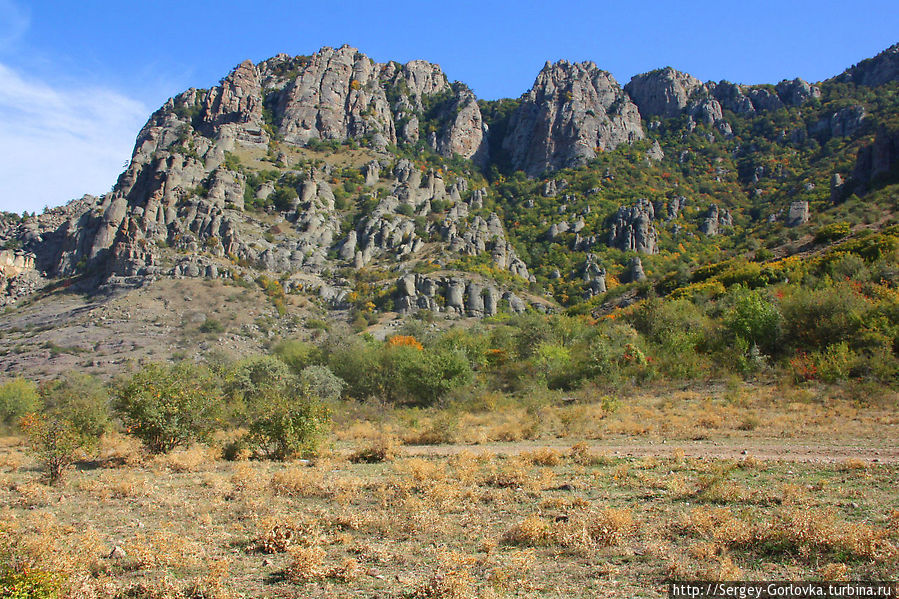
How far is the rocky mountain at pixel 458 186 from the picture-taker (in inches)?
2633

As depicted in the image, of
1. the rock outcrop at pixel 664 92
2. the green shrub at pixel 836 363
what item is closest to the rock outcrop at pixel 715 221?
the rock outcrop at pixel 664 92

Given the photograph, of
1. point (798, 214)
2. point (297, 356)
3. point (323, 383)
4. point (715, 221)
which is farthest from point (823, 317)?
point (715, 221)

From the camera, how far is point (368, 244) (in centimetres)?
7750

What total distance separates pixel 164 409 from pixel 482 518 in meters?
10.5

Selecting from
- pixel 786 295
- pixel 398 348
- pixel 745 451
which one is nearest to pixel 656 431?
pixel 745 451

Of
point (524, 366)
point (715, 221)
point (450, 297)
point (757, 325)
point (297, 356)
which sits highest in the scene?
point (715, 221)

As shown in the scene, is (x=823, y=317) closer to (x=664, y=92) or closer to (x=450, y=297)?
(x=450, y=297)

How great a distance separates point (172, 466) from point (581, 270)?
73.8 meters

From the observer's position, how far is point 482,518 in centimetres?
732

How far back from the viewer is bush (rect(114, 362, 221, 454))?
1369 centimetres

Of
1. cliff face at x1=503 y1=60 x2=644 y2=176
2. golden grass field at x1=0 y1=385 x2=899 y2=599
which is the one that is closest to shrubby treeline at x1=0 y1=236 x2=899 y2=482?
golden grass field at x1=0 y1=385 x2=899 y2=599

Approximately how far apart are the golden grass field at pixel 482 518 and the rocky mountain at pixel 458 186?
1531 inches

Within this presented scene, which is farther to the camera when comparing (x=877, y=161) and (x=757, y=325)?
(x=877, y=161)

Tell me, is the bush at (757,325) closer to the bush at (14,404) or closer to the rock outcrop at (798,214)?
the bush at (14,404)
